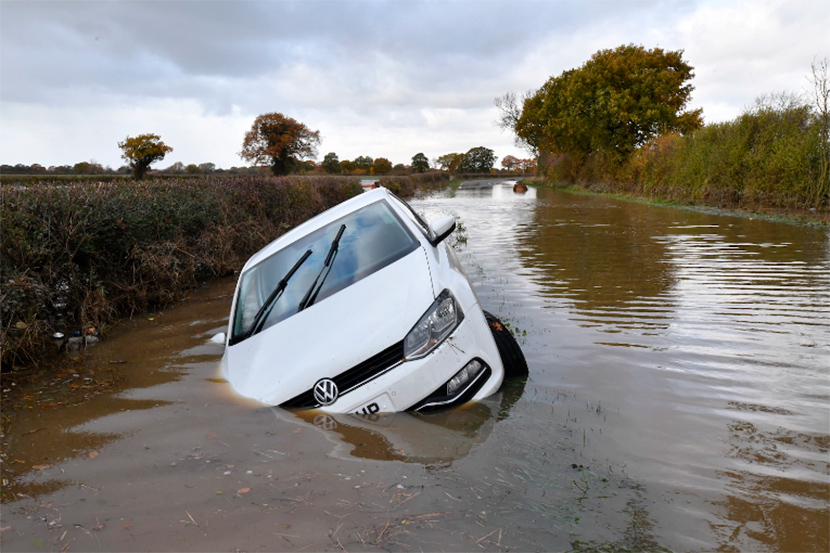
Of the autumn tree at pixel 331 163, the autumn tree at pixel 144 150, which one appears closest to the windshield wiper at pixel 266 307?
the autumn tree at pixel 144 150

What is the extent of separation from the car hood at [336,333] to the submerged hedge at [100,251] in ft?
10.1

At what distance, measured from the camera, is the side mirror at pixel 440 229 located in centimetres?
488

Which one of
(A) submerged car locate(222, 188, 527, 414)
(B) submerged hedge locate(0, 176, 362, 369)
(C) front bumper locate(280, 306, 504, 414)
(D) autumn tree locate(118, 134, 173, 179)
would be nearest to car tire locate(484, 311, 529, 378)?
(A) submerged car locate(222, 188, 527, 414)

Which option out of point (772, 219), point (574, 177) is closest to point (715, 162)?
point (772, 219)

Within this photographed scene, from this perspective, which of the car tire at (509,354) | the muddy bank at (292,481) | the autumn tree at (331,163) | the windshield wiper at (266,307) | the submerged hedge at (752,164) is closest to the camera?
the muddy bank at (292,481)

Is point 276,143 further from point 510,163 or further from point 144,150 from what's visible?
point 510,163

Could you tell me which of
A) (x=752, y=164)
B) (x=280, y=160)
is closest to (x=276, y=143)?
(x=280, y=160)

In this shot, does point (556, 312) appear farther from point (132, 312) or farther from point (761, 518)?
point (132, 312)

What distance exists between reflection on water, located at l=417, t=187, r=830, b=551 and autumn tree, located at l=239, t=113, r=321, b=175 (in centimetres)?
5484

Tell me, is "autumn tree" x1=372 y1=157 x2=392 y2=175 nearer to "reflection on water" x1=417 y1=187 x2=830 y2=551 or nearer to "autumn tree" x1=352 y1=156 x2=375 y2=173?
"autumn tree" x1=352 y1=156 x2=375 y2=173

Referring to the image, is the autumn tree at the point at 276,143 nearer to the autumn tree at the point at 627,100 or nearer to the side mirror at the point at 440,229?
the autumn tree at the point at 627,100

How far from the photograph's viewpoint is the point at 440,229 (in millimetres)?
4934

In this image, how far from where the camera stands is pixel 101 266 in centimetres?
795

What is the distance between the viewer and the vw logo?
3.80 meters
